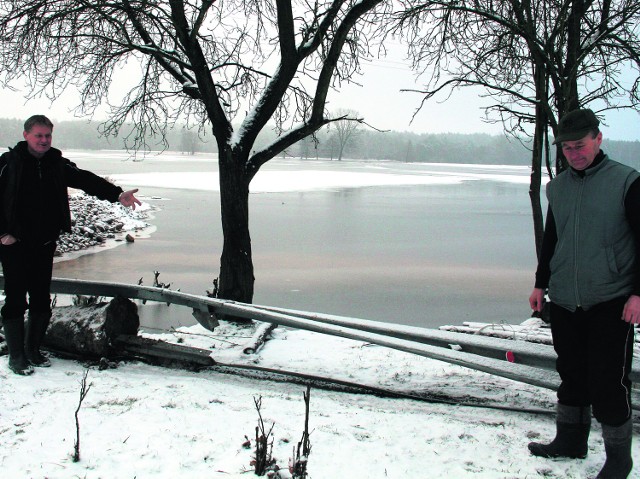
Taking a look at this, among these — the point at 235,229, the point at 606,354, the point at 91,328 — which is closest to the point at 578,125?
the point at 606,354

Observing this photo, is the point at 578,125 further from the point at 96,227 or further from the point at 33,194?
the point at 96,227

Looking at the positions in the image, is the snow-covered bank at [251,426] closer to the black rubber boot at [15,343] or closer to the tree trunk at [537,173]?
the black rubber boot at [15,343]

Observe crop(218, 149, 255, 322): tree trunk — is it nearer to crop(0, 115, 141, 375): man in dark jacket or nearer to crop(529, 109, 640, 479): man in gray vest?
crop(0, 115, 141, 375): man in dark jacket

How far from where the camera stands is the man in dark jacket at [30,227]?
3965 mm

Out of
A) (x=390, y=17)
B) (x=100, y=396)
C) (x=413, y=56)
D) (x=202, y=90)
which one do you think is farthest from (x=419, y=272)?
(x=100, y=396)

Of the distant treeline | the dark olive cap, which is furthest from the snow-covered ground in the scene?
the distant treeline

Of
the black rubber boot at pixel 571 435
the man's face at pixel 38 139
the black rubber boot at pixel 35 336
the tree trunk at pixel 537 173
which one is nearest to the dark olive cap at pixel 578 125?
the black rubber boot at pixel 571 435

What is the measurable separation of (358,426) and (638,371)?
5.18 feet

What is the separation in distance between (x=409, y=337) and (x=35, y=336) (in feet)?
8.97

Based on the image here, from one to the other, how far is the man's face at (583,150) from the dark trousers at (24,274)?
3397 mm

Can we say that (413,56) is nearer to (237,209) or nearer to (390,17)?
(390,17)

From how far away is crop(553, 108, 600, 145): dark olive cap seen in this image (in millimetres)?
2783

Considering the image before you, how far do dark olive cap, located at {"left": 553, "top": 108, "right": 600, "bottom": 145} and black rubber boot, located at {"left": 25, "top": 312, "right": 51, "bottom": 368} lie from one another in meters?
3.67

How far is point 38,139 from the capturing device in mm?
3990
